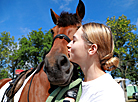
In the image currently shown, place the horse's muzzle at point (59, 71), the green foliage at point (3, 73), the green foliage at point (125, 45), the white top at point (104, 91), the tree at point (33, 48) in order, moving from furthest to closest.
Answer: the green foliage at point (3, 73) → the tree at point (33, 48) → the green foliage at point (125, 45) → the horse's muzzle at point (59, 71) → the white top at point (104, 91)

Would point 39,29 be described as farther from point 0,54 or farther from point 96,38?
point 96,38

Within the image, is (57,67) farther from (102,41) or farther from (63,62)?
(102,41)

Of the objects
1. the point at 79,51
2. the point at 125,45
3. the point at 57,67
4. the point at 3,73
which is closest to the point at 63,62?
the point at 57,67

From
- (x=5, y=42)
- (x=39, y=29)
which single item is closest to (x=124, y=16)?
(x=39, y=29)

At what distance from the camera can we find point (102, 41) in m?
0.91

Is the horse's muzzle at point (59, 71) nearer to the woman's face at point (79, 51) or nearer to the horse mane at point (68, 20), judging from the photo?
the woman's face at point (79, 51)

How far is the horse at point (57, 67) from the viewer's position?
154 centimetres

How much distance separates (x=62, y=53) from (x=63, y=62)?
0.48ft

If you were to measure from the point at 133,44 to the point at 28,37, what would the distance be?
48.2 ft

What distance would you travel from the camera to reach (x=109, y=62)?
928mm

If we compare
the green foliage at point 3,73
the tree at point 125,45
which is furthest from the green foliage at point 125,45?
the green foliage at point 3,73

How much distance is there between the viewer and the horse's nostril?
1594 millimetres

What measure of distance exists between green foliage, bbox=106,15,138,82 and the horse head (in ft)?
35.3

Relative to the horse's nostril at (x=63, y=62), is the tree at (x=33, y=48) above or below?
above
